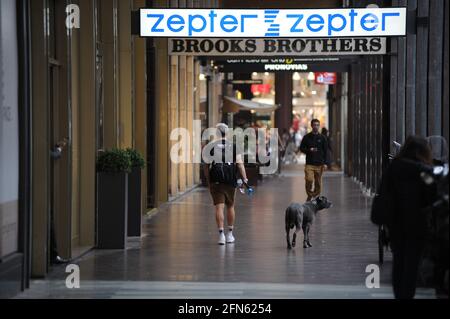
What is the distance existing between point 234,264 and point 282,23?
3.76 metres

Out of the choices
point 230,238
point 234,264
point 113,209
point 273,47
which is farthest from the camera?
point 273,47

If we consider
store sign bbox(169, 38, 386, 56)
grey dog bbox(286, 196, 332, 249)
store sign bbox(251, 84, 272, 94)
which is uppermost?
store sign bbox(251, 84, 272, 94)

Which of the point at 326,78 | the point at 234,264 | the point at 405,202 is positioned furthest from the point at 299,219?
the point at 326,78

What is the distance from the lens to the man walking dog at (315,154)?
2189 centimetres

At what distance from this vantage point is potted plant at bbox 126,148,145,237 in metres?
16.5

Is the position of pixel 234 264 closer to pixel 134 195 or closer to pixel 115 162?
pixel 115 162

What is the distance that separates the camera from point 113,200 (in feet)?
50.1

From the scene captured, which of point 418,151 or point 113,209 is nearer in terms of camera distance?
point 418,151

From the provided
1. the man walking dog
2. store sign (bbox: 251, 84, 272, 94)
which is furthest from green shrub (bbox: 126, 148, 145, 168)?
store sign (bbox: 251, 84, 272, 94)

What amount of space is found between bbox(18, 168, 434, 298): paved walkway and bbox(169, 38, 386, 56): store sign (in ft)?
10.0

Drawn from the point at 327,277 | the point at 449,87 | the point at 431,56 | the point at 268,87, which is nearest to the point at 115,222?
the point at 327,277

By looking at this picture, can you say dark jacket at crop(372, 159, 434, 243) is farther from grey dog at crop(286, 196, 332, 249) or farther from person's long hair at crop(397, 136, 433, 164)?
grey dog at crop(286, 196, 332, 249)

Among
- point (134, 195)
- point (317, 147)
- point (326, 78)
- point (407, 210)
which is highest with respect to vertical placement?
point (326, 78)

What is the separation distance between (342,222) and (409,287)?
10358 millimetres
